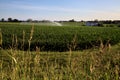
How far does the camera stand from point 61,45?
79.5 feet

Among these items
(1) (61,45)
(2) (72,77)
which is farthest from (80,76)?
(1) (61,45)

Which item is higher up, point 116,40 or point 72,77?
point 72,77

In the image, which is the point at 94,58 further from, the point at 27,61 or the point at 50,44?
the point at 50,44

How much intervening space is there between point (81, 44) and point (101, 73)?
20.3 metres

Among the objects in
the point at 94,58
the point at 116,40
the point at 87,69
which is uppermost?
the point at 94,58

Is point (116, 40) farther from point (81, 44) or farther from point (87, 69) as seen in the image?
point (87, 69)

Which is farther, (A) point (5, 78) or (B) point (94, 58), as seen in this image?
(A) point (5, 78)

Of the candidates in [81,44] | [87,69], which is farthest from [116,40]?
[87,69]

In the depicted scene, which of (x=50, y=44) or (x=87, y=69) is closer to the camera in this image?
(x=87, y=69)

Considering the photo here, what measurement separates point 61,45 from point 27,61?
63.6ft

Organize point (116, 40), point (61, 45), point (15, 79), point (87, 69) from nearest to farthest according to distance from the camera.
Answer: point (15, 79) < point (87, 69) < point (61, 45) < point (116, 40)

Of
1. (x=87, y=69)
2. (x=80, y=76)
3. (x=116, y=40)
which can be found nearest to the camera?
(x=80, y=76)

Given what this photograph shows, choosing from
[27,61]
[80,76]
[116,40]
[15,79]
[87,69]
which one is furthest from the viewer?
[116,40]

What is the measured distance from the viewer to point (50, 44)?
2488cm
